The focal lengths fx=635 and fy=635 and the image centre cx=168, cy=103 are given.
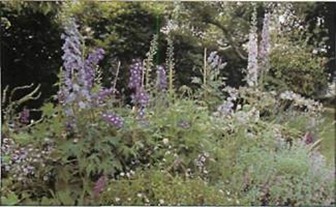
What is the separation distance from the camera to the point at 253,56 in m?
2.17

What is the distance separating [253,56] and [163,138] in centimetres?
A: 42

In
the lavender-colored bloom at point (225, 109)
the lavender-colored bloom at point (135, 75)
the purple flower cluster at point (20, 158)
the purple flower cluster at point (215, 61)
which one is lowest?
the purple flower cluster at point (20, 158)

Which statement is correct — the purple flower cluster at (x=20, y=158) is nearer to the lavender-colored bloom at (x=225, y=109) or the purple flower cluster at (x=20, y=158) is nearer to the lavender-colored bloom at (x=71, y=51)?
the lavender-colored bloom at (x=71, y=51)

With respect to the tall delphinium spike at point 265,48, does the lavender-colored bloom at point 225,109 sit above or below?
below

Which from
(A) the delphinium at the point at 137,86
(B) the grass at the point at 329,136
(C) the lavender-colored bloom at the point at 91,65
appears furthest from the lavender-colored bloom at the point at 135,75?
(B) the grass at the point at 329,136

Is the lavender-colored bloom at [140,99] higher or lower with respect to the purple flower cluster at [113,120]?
higher

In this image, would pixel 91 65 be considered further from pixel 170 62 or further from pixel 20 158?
pixel 20 158

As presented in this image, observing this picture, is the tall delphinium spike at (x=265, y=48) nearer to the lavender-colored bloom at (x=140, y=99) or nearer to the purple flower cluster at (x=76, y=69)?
the lavender-colored bloom at (x=140, y=99)

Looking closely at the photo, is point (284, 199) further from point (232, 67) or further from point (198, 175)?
point (232, 67)

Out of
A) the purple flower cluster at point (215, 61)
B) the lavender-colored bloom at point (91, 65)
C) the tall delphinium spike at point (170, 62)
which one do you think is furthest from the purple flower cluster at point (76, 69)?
the purple flower cluster at point (215, 61)

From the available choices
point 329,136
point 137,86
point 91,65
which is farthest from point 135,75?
point 329,136

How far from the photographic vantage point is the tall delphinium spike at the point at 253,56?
85.0 inches

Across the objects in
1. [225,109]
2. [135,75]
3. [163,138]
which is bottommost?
[163,138]

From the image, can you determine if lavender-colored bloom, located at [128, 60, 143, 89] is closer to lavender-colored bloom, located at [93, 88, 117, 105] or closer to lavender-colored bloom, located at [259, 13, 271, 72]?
lavender-colored bloom, located at [93, 88, 117, 105]
